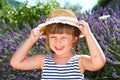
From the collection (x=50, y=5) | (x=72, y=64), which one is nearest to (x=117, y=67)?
(x=72, y=64)

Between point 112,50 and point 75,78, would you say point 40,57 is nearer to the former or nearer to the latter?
point 75,78

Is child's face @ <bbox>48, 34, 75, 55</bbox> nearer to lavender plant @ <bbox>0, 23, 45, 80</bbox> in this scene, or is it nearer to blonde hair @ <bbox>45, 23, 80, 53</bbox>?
blonde hair @ <bbox>45, 23, 80, 53</bbox>

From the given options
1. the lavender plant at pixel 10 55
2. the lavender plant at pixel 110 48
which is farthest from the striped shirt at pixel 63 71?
Result: the lavender plant at pixel 10 55

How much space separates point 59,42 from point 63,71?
0.68 feet

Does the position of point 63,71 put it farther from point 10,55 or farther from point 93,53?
point 10,55

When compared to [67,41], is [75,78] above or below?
below

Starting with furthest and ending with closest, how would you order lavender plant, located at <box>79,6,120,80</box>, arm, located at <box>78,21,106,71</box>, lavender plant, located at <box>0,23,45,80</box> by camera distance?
lavender plant, located at <box>0,23,45,80</box>
lavender plant, located at <box>79,6,120,80</box>
arm, located at <box>78,21,106,71</box>

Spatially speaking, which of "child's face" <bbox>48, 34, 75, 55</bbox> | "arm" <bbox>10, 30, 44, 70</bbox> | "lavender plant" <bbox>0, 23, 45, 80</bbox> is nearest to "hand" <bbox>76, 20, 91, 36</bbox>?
"child's face" <bbox>48, 34, 75, 55</bbox>

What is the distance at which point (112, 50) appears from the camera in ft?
14.5

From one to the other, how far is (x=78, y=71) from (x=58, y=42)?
0.25m

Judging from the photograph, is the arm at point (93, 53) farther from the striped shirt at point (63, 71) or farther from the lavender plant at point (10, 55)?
the lavender plant at point (10, 55)

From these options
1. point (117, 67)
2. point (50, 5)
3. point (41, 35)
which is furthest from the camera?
point (50, 5)

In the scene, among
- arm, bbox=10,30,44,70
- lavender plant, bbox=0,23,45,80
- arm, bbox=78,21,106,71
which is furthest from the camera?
lavender plant, bbox=0,23,45,80

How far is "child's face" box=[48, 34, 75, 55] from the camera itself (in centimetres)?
316
